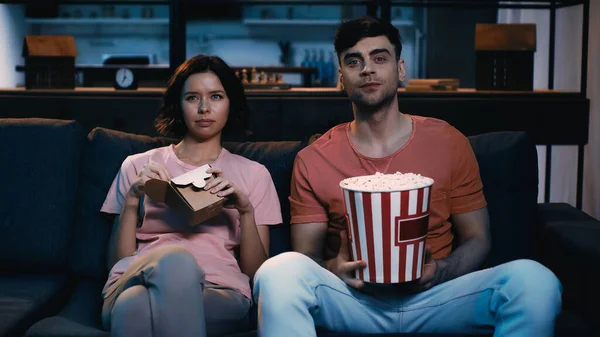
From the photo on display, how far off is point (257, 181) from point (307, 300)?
23.8 inches

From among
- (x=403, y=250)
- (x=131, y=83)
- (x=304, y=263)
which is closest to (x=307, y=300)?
(x=304, y=263)

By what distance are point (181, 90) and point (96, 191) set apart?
0.44 meters

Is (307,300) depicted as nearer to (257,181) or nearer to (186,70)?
(257,181)

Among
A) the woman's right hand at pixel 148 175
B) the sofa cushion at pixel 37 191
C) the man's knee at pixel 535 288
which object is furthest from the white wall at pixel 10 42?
the man's knee at pixel 535 288

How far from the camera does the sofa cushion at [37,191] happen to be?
7.73ft

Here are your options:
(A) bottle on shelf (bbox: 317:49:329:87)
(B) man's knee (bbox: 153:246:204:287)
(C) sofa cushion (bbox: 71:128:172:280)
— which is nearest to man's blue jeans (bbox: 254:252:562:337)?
(B) man's knee (bbox: 153:246:204:287)

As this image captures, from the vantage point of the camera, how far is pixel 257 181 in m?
2.21

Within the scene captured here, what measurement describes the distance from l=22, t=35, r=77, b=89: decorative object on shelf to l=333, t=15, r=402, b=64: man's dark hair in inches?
77.2

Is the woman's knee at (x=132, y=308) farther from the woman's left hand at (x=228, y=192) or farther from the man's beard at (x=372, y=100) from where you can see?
the man's beard at (x=372, y=100)

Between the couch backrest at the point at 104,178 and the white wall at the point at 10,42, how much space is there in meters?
3.33

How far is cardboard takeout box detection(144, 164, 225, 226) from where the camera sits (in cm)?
189

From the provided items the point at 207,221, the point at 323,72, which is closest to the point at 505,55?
the point at 207,221

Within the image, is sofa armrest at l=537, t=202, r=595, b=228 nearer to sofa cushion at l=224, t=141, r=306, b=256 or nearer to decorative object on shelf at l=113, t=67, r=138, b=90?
sofa cushion at l=224, t=141, r=306, b=256

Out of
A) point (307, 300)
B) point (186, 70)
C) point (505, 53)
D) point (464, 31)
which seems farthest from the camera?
point (464, 31)
